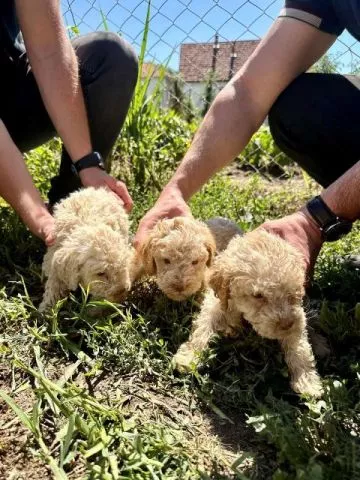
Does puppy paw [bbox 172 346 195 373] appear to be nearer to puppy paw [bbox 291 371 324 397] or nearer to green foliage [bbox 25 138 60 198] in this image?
puppy paw [bbox 291 371 324 397]

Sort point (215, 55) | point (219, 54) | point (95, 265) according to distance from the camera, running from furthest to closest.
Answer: point (215, 55) < point (219, 54) < point (95, 265)

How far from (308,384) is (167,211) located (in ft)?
3.73

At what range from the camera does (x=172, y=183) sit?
2.75 m

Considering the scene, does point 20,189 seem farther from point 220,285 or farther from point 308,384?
point 308,384

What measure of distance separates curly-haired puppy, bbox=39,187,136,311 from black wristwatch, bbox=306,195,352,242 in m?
0.88

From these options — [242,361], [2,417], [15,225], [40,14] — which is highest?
[40,14]

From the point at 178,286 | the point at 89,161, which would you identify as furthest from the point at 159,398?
the point at 89,161

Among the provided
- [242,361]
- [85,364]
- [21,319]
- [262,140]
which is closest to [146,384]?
[85,364]

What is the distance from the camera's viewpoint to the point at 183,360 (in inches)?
84.0

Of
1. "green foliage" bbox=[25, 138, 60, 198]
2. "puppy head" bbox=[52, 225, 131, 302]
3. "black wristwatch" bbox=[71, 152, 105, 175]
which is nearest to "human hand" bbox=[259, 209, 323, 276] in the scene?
"puppy head" bbox=[52, 225, 131, 302]

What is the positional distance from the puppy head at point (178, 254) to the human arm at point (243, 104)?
167 mm

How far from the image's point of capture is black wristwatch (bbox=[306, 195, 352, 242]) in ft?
7.53

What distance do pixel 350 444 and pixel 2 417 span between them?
44.7 inches

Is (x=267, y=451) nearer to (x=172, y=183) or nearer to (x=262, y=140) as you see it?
(x=172, y=183)
